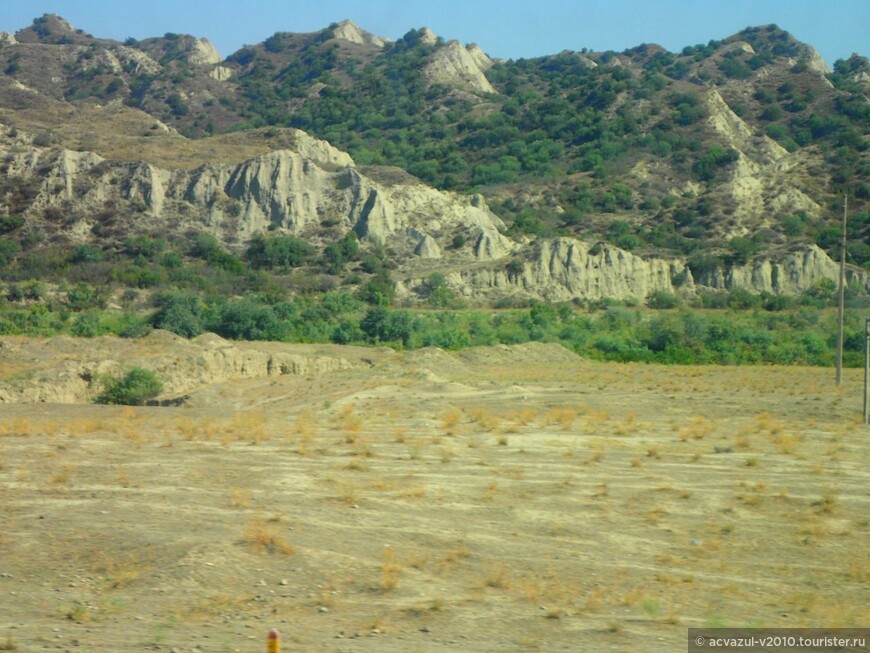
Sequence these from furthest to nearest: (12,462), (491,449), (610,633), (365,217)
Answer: (365,217) → (491,449) → (12,462) → (610,633)

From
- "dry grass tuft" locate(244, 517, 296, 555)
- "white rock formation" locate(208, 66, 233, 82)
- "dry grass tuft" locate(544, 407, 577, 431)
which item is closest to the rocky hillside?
"white rock formation" locate(208, 66, 233, 82)

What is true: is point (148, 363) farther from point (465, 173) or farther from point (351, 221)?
point (465, 173)

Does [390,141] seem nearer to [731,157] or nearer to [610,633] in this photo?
[731,157]

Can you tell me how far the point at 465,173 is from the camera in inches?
4154

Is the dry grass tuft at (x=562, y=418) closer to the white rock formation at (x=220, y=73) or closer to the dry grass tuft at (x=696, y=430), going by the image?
the dry grass tuft at (x=696, y=430)

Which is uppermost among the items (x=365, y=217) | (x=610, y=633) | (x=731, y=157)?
(x=731, y=157)

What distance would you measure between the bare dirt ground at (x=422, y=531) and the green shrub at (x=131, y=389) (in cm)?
744

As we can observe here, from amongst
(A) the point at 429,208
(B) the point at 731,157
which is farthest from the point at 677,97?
(A) the point at 429,208

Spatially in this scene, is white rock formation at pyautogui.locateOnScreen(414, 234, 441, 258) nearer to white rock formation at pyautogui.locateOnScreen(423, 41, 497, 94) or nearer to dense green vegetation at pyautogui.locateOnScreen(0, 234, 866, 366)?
dense green vegetation at pyautogui.locateOnScreen(0, 234, 866, 366)

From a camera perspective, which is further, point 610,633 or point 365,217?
point 365,217

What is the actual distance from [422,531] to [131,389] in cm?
2085

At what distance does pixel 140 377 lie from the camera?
31.4 meters

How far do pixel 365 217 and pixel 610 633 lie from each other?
6614 cm

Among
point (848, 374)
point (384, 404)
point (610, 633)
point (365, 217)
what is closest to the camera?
point (610, 633)
